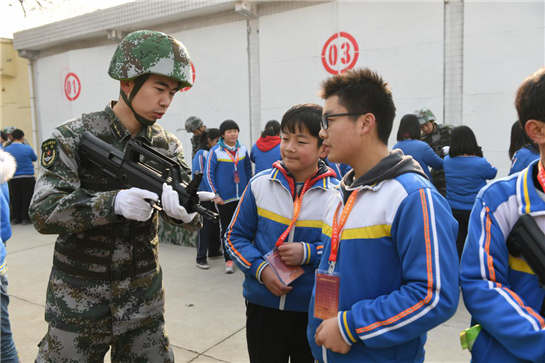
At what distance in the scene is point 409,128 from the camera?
470 cm

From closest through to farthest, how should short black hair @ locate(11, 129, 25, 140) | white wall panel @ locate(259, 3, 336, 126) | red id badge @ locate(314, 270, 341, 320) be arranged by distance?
red id badge @ locate(314, 270, 341, 320) → white wall panel @ locate(259, 3, 336, 126) → short black hair @ locate(11, 129, 25, 140)

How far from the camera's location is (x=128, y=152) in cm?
182

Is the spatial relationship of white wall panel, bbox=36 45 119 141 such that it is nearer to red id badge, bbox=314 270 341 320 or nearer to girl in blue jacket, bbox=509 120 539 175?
girl in blue jacket, bbox=509 120 539 175

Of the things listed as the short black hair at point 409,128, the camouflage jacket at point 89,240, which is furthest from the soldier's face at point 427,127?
the camouflage jacket at point 89,240

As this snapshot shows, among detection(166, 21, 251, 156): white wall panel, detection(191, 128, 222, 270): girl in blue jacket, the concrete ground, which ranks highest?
detection(166, 21, 251, 156): white wall panel

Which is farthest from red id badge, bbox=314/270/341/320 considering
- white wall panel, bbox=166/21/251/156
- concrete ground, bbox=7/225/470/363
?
white wall panel, bbox=166/21/251/156

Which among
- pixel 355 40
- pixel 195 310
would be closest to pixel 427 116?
pixel 355 40

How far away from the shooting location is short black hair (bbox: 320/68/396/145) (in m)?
1.61

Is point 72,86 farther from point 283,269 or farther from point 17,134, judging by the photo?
Result: point 283,269

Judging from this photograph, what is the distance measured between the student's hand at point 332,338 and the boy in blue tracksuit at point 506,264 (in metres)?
0.44

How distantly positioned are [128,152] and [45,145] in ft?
1.22

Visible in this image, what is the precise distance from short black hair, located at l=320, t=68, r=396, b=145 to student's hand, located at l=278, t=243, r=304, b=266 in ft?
2.35

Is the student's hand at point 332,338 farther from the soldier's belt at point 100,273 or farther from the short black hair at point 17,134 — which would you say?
the short black hair at point 17,134

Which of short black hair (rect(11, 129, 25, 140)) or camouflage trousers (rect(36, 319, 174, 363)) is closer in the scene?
camouflage trousers (rect(36, 319, 174, 363))
